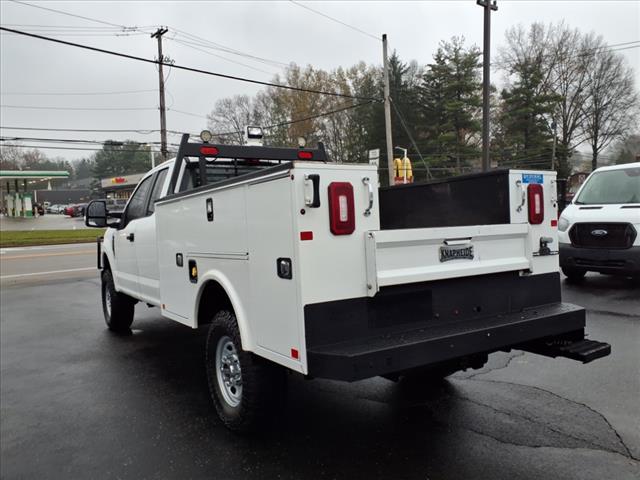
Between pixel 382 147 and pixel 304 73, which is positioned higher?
pixel 304 73

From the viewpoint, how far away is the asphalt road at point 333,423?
3117mm

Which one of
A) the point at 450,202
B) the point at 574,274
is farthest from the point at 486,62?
the point at 450,202

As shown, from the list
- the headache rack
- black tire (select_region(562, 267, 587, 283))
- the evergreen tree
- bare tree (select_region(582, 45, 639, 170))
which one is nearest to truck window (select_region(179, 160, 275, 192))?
the headache rack

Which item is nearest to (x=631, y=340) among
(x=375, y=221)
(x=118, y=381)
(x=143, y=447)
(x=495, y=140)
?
(x=375, y=221)

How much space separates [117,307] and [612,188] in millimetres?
8313

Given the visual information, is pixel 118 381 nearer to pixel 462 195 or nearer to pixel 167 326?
pixel 167 326

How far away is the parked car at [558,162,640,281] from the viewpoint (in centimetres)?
785

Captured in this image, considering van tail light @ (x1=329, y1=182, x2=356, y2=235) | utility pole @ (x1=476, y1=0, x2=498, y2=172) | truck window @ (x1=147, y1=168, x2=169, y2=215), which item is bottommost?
van tail light @ (x1=329, y1=182, x2=356, y2=235)

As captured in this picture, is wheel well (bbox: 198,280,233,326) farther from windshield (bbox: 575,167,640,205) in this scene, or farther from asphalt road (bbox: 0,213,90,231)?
asphalt road (bbox: 0,213,90,231)

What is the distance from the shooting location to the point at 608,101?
51.4 m

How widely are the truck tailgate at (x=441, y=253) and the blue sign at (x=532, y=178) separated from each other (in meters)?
0.32

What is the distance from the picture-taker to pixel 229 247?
3.43 meters

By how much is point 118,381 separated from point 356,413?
8.23 ft

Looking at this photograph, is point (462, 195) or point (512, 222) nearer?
point (512, 222)
